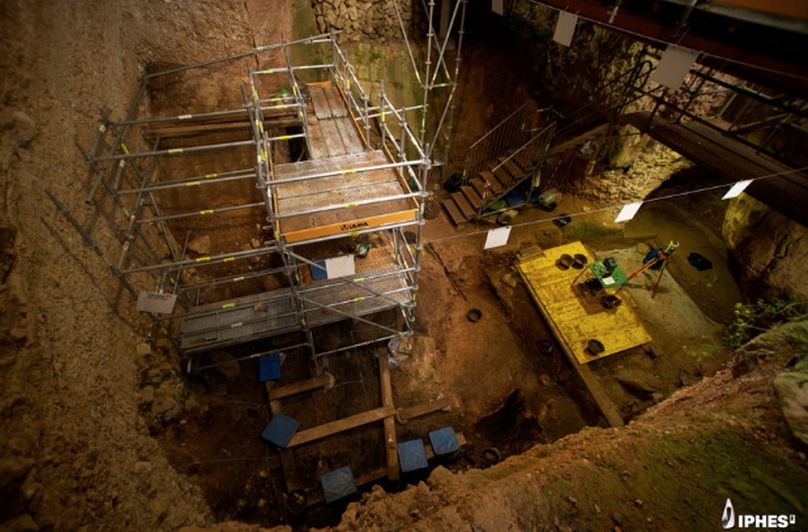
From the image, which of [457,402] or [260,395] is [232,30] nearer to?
[260,395]

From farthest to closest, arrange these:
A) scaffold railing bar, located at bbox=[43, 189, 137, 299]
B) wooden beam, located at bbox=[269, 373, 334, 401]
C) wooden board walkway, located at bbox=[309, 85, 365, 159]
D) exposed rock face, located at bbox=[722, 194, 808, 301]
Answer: exposed rock face, located at bbox=[722, 194, 808, 301] → wooden board walkway, located at bbox=[309, 85, 365, 159] → wooden beam, located at bbox=[269, 373, 334, 401] → scaffold railing bar, located at bbox=[43, 189, 137, 299]

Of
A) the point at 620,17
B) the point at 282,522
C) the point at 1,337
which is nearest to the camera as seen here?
the point at 1,337

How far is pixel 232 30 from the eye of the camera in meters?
7.07

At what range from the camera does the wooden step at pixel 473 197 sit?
35.0 feet

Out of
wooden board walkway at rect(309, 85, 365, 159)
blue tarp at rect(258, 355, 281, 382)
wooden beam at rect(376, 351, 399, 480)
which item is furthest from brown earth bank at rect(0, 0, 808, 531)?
wooden board walkway at rect(309, 85, 365, 159)

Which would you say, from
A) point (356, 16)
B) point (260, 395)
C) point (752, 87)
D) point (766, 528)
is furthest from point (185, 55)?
point (752, 87)

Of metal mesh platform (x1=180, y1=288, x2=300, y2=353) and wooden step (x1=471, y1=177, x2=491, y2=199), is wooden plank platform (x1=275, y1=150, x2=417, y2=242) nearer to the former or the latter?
metal mesh platform (x1=180, y1=288, x2=300, y2=353)

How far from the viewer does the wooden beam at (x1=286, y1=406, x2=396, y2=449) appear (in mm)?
6045

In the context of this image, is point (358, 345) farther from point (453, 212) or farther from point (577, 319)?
point (453, 212)

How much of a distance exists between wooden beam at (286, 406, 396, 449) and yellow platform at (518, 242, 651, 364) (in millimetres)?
4107

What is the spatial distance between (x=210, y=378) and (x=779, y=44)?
31.2ft

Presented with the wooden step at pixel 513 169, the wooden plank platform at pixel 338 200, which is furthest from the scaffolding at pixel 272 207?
the wooden step at pixel 513 169

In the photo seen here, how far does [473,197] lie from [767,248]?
22.3ft

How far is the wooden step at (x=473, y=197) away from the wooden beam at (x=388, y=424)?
558 centimetres
